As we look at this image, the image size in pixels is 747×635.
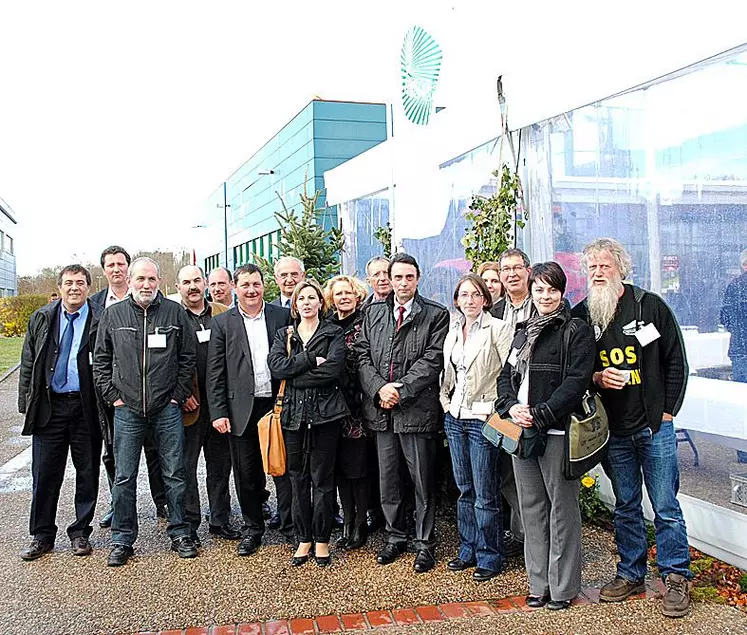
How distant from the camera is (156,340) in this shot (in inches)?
211

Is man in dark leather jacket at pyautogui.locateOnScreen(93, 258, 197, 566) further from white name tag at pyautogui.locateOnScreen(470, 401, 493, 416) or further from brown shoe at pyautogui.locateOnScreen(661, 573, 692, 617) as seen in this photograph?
brown shoe at pyautogui.locateOnScreen(661, 573, 692, 617)

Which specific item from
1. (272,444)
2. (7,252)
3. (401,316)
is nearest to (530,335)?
(401,316)

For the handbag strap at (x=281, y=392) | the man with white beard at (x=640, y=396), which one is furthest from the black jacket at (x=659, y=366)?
the handbag strap at (x=281, y=392)

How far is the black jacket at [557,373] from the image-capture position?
4.22 metres

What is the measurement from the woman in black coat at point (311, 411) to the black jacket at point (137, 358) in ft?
2.44

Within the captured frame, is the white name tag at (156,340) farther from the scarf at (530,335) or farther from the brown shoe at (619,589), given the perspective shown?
the brown shoe at (619,589)

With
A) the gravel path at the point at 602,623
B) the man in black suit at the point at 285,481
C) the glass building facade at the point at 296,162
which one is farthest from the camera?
the glass building facade at the point at 296,162

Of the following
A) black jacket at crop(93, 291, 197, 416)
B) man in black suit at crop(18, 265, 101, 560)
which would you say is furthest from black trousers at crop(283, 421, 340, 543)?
man in black suit at crop(18, 265, 101, 560)

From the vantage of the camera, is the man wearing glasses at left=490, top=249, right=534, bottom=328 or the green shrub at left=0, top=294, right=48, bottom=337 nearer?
the man wearing glasses at left=490, top=249, right=534, bottom=328

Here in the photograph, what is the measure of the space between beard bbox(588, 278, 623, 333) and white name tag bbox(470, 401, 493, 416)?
84cm

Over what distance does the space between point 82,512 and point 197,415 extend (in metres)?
1.07

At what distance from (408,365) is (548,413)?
122 centimetres

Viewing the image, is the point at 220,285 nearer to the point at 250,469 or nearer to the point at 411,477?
the point at 250,469

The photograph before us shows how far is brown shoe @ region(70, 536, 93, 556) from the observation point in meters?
5.49
